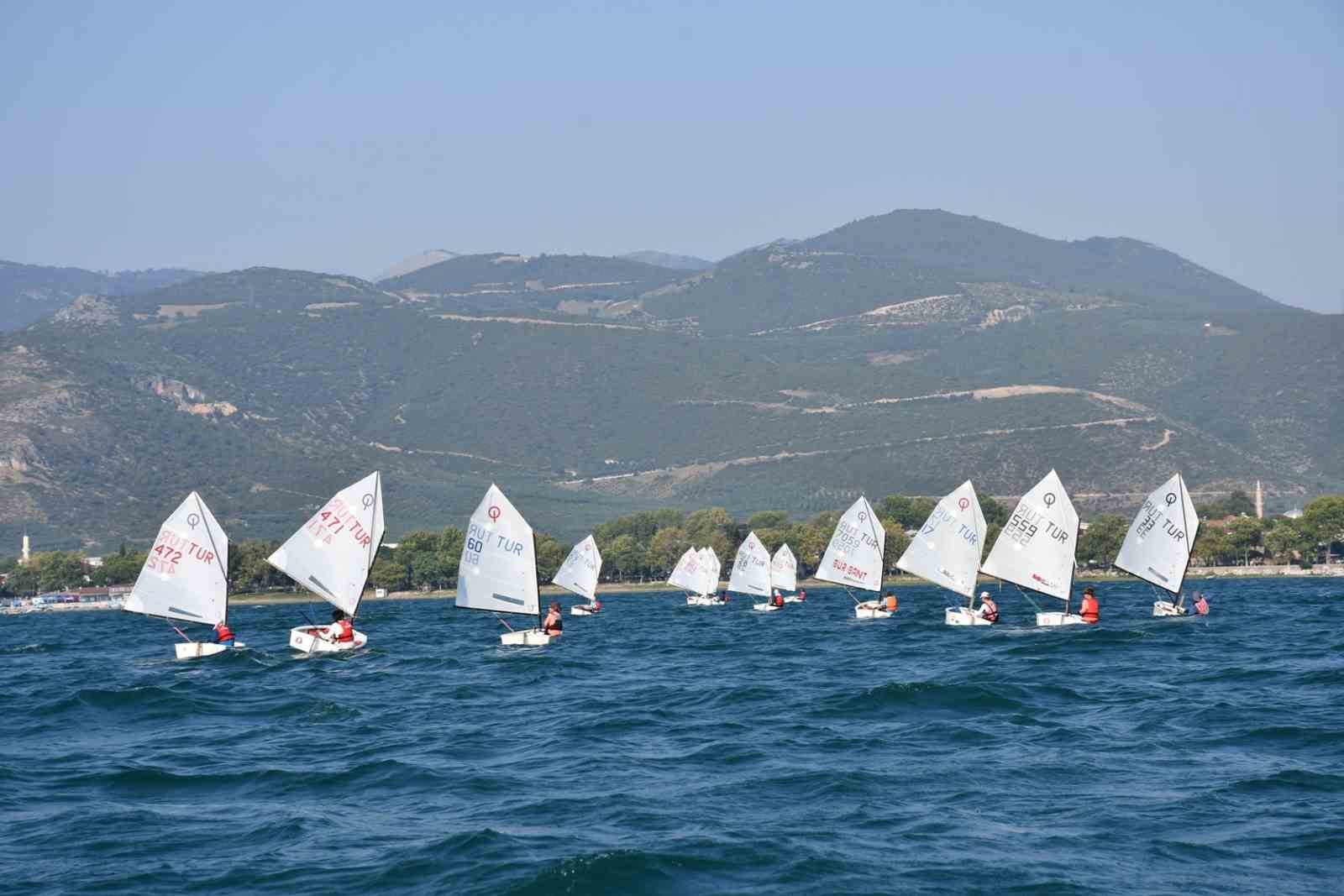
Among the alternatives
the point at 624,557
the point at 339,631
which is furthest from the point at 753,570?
the point at 624,557

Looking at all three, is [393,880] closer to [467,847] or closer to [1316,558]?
Answer: [467,847]

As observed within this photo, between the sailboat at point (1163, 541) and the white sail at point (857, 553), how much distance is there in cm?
1925

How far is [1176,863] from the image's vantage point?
81.3 ft

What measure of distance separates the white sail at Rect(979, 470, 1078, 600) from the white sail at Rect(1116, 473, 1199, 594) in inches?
139

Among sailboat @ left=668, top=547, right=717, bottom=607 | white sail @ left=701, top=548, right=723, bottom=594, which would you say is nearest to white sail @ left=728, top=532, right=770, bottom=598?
white sail @ left=701, top=548, right=723, bottom=594

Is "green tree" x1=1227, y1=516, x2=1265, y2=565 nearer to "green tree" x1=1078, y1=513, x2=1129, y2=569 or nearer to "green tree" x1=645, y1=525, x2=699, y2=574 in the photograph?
"green tree" x1=1078, y1=513, x2=1129, y2=569

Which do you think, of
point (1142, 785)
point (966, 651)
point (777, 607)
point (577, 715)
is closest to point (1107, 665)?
point (966, 651)

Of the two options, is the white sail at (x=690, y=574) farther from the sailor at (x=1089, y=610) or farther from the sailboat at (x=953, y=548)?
the sailor at (x=1089, y=610)

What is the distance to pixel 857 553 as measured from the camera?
90.8 metres

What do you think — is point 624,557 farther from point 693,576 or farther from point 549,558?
point 693,576

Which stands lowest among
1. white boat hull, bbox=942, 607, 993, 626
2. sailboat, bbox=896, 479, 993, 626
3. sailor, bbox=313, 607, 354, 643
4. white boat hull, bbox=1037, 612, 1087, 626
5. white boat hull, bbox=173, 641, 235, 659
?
white boat hull, bbox=942, 607, 993, 626

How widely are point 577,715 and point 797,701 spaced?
598cm

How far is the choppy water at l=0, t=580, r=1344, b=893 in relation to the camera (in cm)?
2511

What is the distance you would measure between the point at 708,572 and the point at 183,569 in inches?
2703
